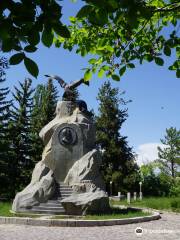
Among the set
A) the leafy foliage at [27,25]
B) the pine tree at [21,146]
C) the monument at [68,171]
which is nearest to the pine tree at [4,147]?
the pine tree at [21,146]

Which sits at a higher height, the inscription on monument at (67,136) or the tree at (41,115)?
the tree at (41,115)

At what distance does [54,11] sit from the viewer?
2582mm

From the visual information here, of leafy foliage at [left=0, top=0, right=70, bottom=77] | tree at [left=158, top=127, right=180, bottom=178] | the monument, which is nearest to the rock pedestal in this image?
the monument

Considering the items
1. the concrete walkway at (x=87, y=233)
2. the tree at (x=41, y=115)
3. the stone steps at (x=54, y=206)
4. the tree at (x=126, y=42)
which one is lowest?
the concrete walkway at (x=87, y=233)

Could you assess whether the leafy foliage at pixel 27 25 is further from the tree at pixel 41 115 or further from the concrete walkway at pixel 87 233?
the tree at pixel 41 115

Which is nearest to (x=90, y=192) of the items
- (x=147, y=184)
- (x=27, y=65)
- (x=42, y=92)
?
(x=27, y=65)

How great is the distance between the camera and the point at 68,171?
1767 centimetres

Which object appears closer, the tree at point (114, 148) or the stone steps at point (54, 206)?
the stone steps at point (54, 206)

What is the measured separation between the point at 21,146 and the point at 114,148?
1264cm

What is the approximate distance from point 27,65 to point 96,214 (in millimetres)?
12918

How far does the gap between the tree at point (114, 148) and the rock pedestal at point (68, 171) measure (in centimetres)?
2455

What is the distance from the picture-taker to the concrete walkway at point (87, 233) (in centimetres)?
990

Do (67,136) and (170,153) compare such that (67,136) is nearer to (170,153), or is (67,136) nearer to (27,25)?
(27,25)

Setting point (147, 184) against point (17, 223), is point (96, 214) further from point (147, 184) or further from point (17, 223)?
point (147, 184)
